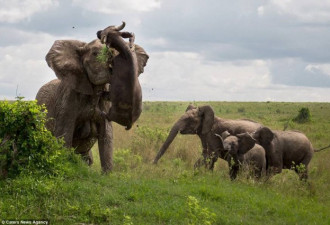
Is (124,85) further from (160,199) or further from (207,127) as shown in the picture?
(207,127)

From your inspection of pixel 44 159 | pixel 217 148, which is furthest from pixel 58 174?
pixel 217 148

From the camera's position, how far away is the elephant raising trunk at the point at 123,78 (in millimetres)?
8312

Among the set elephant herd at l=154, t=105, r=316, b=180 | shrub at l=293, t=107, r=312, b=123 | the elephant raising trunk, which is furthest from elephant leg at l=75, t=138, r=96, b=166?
shrub at l=293, t=107, r=312, b=123

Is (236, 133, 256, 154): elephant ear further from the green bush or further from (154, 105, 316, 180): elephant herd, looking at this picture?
the green bush

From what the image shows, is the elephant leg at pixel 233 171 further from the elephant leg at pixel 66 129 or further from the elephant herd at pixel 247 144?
the elephant leg at pixel 66 129

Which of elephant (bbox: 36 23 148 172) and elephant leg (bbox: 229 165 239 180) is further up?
elephant (bbox: 36 23 148 172)

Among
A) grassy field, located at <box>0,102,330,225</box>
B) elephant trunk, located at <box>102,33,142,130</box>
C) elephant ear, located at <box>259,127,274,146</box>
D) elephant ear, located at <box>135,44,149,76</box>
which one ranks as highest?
elephant ear, located at <box>135,44,149,76</box>

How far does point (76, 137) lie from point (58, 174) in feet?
6.56

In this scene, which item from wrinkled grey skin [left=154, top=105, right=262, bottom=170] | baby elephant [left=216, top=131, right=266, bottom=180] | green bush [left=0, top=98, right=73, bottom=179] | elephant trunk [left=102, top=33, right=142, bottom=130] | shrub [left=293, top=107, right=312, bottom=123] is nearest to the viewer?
elephant trunk [left=102, top=33, right=142, bottom=130]

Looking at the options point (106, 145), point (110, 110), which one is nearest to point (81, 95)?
point (106, 145)

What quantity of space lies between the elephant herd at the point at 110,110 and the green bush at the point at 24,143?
799 mm

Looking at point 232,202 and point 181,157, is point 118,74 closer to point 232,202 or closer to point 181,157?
point 232,202

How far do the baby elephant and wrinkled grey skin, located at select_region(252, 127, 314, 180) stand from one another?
475mm

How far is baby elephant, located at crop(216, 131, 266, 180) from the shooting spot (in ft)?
40.2
